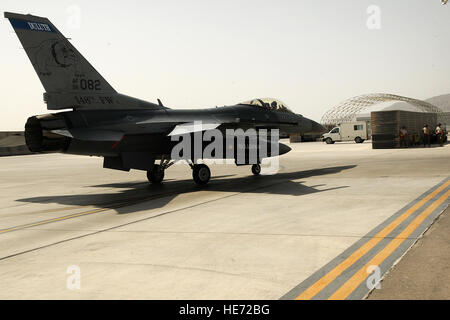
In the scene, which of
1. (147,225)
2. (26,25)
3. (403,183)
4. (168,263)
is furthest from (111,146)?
(403,183)

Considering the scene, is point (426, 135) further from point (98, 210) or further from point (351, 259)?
point (351, 259)

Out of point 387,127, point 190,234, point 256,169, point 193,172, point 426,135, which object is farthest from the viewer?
point 426,135

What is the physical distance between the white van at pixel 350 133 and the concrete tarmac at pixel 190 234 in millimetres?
35120

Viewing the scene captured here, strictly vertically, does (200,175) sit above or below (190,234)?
above

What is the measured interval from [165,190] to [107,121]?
2978 mm

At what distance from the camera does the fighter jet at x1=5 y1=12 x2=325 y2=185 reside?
12.5 metres

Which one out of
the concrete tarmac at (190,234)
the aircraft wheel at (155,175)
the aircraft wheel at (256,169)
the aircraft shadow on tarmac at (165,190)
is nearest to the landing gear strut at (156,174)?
the aircraft wheel at (155,175)

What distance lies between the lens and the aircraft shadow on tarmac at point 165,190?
39.6ft

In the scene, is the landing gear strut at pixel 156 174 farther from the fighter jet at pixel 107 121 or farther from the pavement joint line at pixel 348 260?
the pavement joint line at pixel 348 260

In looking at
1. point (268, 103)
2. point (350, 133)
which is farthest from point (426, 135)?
point (268, 103)

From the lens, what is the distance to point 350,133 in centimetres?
4981

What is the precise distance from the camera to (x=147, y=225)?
8.75 metres
